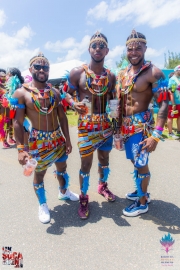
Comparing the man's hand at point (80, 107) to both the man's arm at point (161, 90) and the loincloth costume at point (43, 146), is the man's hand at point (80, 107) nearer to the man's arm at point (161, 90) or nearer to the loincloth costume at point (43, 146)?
the loincloth costume at point (43, 146)

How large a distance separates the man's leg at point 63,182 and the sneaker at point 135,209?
0.77 m

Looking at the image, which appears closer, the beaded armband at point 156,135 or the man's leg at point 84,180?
the beaded armband at point 156,135

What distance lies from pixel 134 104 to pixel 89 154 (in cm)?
83

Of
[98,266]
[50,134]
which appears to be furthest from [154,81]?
[98,266]

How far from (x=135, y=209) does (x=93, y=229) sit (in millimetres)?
615

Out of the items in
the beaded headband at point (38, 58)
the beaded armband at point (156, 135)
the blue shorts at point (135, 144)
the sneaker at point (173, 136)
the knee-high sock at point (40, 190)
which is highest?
the beaded headband at point (38, 58)

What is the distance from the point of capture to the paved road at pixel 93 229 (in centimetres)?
209

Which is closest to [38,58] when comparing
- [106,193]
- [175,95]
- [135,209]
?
[106,193]

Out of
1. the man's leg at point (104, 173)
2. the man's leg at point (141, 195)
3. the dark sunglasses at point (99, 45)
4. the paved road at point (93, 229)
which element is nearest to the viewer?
the paved road at point (93, 229)

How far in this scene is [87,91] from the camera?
274 centimetres

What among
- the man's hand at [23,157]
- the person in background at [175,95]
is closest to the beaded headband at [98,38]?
the man's hand at [23,157]

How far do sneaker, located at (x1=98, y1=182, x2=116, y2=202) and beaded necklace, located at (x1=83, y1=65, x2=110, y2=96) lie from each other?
137 centimetres

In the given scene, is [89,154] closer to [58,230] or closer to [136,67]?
[58,230]

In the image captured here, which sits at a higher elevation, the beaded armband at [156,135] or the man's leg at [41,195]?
the beaded armband at [156,135]
